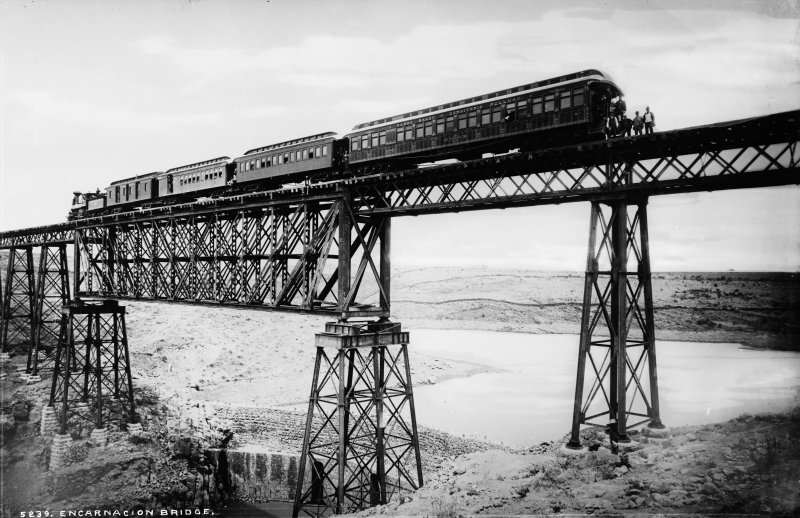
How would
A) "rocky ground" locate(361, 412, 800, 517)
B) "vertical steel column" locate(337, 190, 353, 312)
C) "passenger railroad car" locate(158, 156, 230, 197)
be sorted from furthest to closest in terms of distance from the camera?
"passenger railroad car" locate(158, 156, 230, 197), "vertical steel column" locate(337, 190, 353, 312), "rocky ground" locate(361, 412, 800, 517)

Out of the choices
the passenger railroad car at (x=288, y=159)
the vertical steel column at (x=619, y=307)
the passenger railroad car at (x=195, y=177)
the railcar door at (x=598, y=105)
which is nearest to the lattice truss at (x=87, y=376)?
the passenger railroad car at (x=195, y=177)

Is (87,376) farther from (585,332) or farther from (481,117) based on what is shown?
(585,332)

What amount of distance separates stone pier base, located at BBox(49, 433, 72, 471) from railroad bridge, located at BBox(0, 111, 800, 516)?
6.51 metres

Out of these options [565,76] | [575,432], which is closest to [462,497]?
[575,432]

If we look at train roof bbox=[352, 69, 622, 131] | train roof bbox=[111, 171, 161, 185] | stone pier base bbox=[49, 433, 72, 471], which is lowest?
stone pier base bbox=[49, 433, 72, 471]

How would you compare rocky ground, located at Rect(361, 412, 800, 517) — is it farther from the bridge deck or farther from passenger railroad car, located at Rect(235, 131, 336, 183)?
passenger railroad car, located at Rect(235, 131, 336, 183)

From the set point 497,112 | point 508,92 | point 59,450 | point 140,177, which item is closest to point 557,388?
point 497,112

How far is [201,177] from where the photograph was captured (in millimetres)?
25500

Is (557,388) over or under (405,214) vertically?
under

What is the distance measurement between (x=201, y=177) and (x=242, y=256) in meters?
8.54

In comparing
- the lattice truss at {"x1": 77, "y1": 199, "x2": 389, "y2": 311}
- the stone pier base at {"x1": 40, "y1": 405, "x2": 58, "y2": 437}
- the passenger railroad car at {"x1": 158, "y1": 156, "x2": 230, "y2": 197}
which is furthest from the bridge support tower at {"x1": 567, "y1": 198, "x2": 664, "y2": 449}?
the stone pier base at {"x1": 40, "y1": 405, "x2": 58, "y2": 437}

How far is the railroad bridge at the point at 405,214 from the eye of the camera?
10.9 m

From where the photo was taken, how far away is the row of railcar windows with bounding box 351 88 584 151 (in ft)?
44.3

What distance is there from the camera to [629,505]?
953 cm
